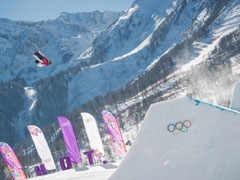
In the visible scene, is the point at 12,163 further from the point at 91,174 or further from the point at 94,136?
the point at 91,174

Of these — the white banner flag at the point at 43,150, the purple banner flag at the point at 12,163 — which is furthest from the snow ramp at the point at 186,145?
the purple banner flag at the point at 12,163

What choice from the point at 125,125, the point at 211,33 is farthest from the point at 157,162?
the point at 211,33

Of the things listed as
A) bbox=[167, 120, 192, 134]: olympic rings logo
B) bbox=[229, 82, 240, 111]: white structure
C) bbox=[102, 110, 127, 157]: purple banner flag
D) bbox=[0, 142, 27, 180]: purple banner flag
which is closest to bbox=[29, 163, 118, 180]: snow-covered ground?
bbox=[102, 110, 127, 157]: purple banner flag

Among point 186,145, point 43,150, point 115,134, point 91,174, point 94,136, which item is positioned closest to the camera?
point 186,145

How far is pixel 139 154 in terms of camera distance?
641 centimetres

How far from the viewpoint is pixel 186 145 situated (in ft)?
20.8

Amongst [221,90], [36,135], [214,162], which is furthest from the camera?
[221,90]

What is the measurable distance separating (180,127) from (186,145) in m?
0.51

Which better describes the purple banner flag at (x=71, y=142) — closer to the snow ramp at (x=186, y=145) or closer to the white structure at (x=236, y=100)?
the white structure at (x=236, y=100)

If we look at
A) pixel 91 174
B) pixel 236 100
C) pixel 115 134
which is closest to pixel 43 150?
pixel 115 134

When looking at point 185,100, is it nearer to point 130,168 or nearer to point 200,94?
point 130,168

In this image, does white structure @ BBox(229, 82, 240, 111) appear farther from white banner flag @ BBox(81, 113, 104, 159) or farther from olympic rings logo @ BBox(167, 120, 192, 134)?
white banner flag @ BBox(81, 113, 104, 159)

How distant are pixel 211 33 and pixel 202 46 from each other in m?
18.2

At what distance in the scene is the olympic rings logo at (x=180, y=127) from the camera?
6395 mm
